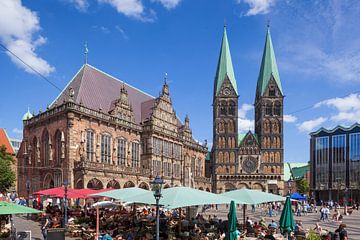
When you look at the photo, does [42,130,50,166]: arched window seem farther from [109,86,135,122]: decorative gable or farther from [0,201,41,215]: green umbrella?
[0,201,41,215]: green umbrella

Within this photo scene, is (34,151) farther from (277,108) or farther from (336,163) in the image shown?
(336,163)

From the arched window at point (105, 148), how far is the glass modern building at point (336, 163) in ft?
159

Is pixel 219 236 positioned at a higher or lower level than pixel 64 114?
lower

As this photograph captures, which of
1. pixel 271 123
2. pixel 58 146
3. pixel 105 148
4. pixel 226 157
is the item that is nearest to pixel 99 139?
pixel 105 148

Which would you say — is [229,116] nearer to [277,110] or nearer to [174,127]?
[277,110]

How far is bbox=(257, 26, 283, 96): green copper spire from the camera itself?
7469 centimetres

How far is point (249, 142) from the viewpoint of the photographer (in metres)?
73.1

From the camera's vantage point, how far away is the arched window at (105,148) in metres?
37.1

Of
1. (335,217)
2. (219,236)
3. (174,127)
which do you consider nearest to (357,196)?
(174,127)

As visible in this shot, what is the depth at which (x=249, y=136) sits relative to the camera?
73375 millimetres

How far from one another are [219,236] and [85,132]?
22.2 m

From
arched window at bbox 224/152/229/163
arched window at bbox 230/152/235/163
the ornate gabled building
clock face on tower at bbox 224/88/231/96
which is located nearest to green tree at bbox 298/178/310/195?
arched window at bbox 230/152/235/163

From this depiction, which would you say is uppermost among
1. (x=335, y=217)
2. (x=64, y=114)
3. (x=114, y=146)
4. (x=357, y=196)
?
(x=64, y=114)

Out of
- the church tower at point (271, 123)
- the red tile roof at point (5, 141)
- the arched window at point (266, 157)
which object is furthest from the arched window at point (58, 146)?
the arched window at point (266, 157)
